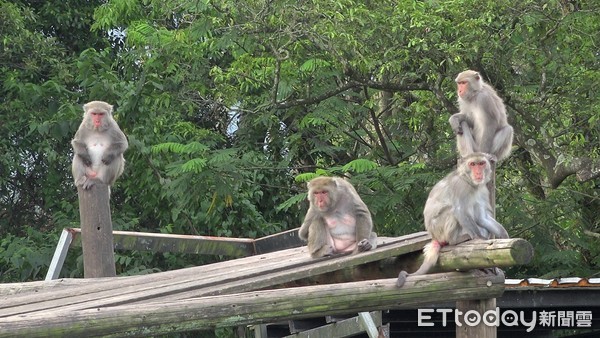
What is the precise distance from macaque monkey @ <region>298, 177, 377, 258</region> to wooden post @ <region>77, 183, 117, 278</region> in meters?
1.32

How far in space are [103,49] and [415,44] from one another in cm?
573

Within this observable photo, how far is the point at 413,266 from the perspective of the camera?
23.1 feet

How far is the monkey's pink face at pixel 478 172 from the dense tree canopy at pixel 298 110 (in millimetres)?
3275

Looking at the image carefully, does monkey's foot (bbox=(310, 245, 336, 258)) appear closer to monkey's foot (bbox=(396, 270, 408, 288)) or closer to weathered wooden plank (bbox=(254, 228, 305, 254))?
monkey's foot (bbox=(396, 270, 408, 288))

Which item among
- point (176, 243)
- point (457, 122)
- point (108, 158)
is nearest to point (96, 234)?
point (176, 243)

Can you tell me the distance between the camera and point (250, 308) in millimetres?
5551

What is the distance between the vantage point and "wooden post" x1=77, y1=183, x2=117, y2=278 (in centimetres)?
758

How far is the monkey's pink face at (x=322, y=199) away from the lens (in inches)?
284

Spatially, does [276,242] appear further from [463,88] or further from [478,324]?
[478,324]

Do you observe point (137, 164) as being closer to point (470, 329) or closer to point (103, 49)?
point (103, 49)

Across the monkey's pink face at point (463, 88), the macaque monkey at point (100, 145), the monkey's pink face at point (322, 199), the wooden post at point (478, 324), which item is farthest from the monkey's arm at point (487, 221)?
the macaque monkey at point (100, 145)

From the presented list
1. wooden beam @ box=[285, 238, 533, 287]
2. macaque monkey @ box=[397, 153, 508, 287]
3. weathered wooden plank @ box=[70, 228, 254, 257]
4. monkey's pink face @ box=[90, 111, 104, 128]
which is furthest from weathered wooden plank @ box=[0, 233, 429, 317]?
monkey's pink face @ box=[90, 111, 104, 128]

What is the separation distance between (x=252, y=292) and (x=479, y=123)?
3.27 metres

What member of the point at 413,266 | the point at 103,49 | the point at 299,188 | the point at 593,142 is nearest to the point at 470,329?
the point at 413,266
